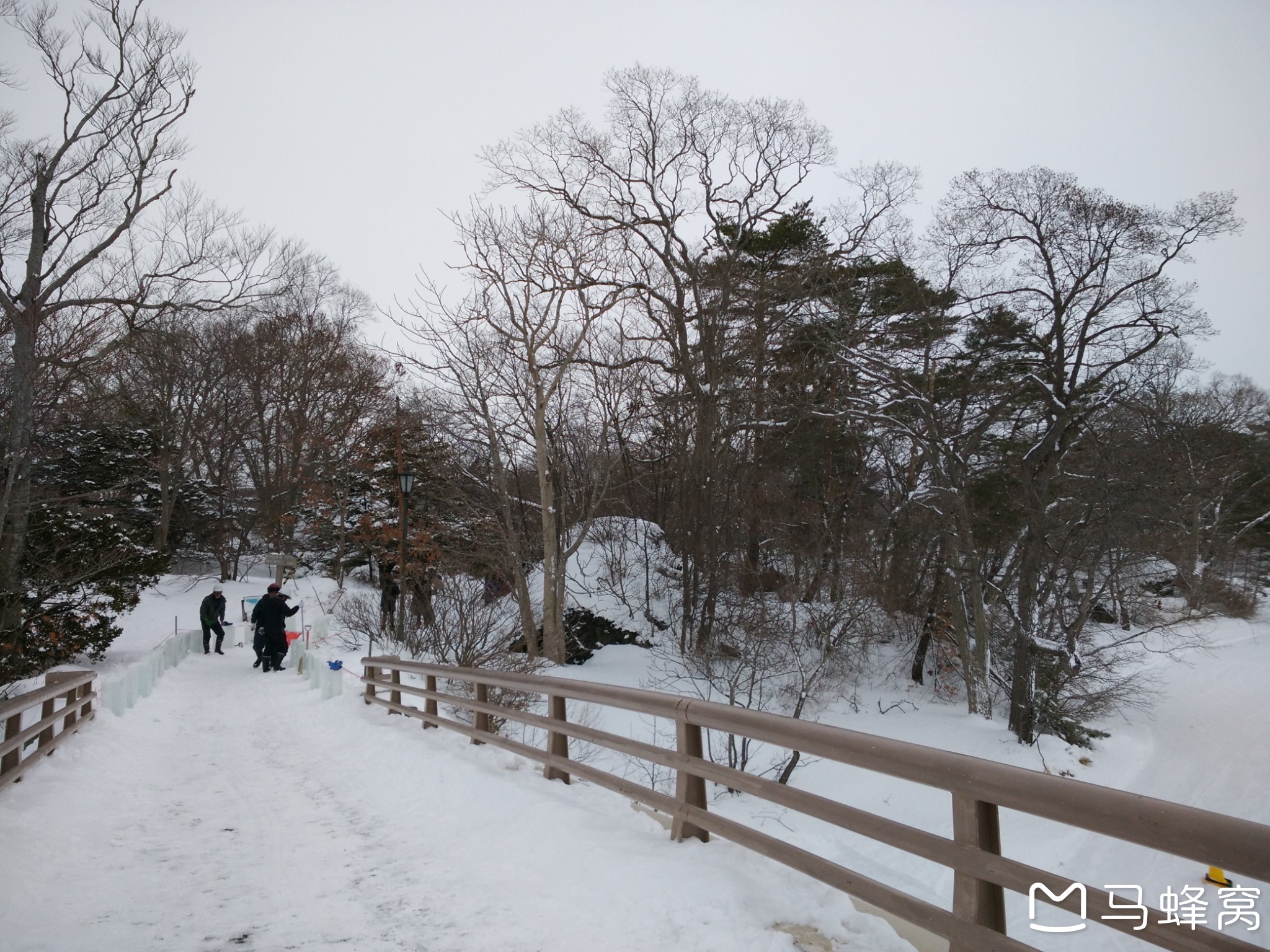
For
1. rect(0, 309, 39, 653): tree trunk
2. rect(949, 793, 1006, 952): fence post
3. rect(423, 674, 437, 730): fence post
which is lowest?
rect(423, 674, 437, 730): fence post

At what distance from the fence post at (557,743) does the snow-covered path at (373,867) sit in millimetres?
163

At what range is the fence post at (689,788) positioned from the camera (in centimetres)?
444

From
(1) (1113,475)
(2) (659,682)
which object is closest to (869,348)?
(1) (1113,475)

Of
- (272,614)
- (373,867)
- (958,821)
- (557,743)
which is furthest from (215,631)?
(958,821)

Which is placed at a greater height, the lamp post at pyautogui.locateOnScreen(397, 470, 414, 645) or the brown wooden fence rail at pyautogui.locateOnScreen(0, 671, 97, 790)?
the lamp post at pyautogui.locateOnScreen(397, 470, 414, 645)

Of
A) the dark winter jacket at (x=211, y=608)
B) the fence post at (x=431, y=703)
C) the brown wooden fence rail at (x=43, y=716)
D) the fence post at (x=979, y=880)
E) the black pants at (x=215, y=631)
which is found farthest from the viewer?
the black pants at (x=215, y=631)

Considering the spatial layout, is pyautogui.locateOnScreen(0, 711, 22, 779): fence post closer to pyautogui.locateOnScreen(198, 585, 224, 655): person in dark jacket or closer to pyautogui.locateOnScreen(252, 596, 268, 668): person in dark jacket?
pyautogui.locateOnScreen(252, 596, 268, 668): person in dark jacket

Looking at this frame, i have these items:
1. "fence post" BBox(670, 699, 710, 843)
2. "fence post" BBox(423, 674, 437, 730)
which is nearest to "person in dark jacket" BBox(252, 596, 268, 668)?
"fence post" BBox(423, 674, 437, 730)

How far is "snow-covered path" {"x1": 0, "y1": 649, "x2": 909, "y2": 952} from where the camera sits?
145 inches

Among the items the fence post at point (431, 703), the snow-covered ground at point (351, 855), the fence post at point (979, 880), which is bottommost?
the snow-covered ground at point (351, 855)

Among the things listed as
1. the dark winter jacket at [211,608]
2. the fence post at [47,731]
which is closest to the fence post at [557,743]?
the fence post at [47,731]

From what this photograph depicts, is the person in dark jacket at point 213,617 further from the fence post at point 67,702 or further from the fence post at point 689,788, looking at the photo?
the fence post at point 689,788

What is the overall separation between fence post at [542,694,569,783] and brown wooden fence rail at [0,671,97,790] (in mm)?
3958

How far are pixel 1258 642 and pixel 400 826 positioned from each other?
40968 mm
